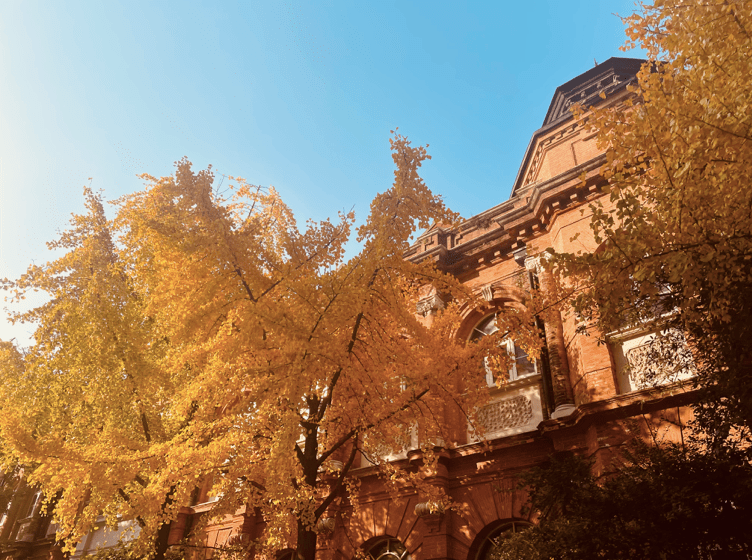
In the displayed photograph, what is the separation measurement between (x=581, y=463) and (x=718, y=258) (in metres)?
4.20

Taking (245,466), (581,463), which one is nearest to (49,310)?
(245,466)

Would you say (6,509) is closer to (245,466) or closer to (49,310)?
(49,310)

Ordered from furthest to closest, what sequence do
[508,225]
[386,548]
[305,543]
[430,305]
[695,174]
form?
[430,305]
[508,225]
[386,548]
[305,543]
[695,174]

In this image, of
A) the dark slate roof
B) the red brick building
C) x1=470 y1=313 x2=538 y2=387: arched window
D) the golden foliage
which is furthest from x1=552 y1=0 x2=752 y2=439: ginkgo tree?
the dark slate roof

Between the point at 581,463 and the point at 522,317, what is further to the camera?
the point at 522,317

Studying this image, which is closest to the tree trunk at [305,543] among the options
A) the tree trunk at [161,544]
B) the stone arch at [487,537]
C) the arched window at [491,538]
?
the stone arch at [487,537]

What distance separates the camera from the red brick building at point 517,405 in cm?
966

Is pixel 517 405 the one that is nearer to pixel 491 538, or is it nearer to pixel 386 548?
pixel 491 538

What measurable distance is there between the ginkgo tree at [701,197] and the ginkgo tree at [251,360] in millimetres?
3044

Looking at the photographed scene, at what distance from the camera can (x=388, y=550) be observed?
11.9 metres

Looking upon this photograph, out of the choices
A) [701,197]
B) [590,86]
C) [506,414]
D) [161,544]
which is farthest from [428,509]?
[590,86]

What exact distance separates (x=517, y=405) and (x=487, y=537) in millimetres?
2947

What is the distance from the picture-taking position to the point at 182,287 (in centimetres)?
813

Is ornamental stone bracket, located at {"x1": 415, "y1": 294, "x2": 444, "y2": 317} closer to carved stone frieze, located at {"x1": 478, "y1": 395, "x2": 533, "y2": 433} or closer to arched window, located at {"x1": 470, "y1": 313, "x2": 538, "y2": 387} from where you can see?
arched window, located at {"x1": 470, "y1": 313, "x2": 538, "y2": 387}
